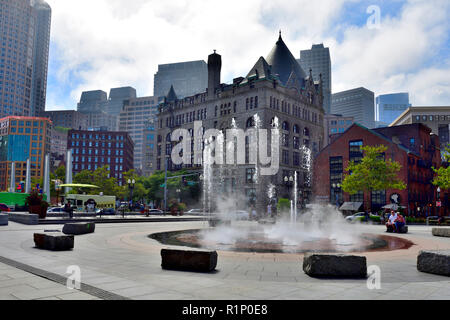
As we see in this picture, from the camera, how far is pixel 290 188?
7288 centimetres

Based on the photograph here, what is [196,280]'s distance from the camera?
291 inches

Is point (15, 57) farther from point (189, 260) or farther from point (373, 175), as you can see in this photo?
point (189, 260)

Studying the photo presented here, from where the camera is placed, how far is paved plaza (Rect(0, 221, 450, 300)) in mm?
6164

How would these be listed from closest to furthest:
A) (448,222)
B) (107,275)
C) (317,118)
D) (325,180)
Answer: (107,275) < (448,222) < (325,180) < (317,118)

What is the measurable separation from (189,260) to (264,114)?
204 feet

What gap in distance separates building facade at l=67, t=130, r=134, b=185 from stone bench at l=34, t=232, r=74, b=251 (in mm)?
136819

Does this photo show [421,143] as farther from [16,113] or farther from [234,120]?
[16,113]

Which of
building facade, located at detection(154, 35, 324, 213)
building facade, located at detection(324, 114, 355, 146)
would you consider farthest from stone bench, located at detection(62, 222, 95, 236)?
building facade, located at detection(324, 114, 355, 146)

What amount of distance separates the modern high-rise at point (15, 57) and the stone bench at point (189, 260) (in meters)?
201

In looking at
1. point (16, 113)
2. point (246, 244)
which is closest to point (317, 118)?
point (246, 244)

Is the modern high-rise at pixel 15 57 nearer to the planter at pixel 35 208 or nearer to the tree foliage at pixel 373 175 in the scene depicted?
the planter at pixel 35 208

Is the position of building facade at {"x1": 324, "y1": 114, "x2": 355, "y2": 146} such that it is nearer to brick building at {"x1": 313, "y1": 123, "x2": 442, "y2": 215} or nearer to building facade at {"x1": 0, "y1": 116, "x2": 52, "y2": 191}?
brick building at {"x1": 313, "y1": 123, "x2": 442, "y2": 215}

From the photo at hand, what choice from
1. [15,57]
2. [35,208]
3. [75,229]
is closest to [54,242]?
[75,229]

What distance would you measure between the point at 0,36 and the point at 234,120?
6427 inches
